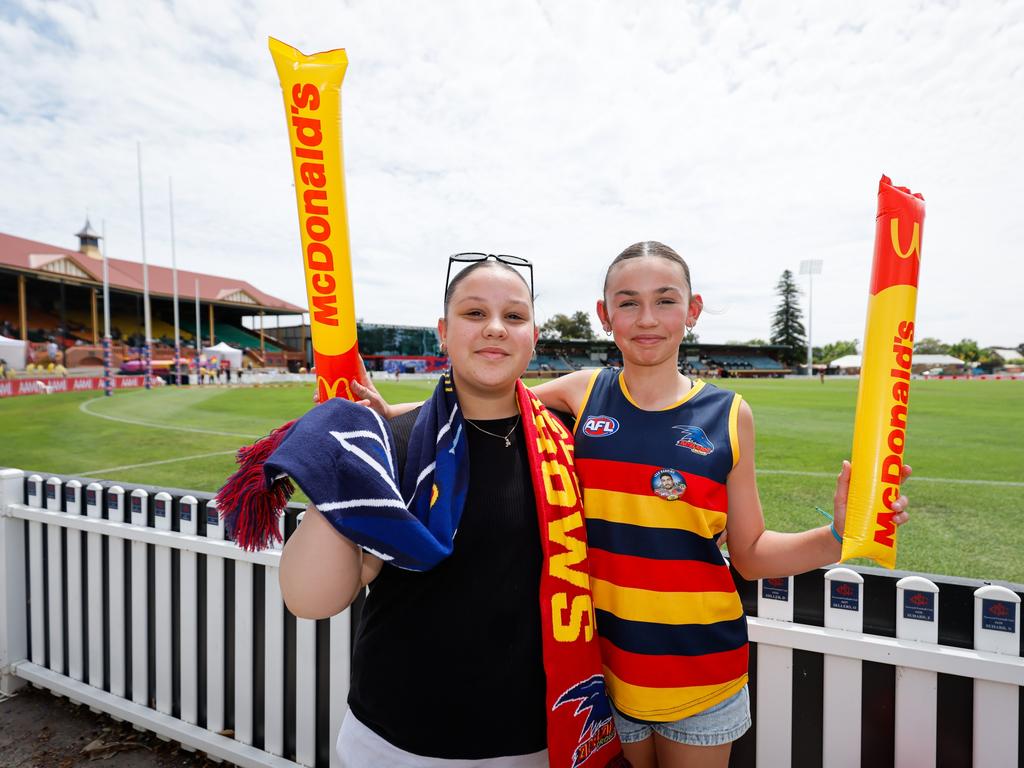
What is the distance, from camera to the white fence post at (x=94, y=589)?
9.08 ft

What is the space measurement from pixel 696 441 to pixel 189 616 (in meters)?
2.43

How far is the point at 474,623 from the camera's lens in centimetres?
128

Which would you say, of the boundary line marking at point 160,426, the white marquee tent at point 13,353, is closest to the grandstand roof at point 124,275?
the white marquee tent at point 13,353

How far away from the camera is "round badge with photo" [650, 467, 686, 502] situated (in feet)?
4.52

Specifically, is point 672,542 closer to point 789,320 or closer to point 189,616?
point 189,616

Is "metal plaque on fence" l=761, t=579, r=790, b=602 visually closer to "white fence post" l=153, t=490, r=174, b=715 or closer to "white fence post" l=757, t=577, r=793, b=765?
"white fence post" l=757, t=577, r=793, b=765

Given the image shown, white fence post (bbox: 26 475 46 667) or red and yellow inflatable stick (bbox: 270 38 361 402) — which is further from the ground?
red and yellow inflatable stick (bbox: 270 38 361 402)

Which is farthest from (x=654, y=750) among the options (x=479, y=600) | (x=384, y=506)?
(x=384, y=506)

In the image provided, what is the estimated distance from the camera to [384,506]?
1108 mm

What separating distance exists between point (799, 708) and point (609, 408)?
116cm

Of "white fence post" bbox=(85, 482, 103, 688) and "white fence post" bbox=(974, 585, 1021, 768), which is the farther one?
"white fence post" bbox=(85, 482, 103, 688)

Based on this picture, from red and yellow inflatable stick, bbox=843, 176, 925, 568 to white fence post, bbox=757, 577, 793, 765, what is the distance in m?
0.48

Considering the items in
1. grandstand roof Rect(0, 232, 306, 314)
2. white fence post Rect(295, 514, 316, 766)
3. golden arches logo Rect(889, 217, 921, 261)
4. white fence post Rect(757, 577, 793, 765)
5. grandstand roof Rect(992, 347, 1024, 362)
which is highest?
grandstand roof Rect(0, 232, 306, 314)

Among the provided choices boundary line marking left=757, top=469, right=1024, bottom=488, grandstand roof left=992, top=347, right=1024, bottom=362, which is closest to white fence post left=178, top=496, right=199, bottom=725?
boundary line marking left=757, top=469, right=1024, bottom=488
